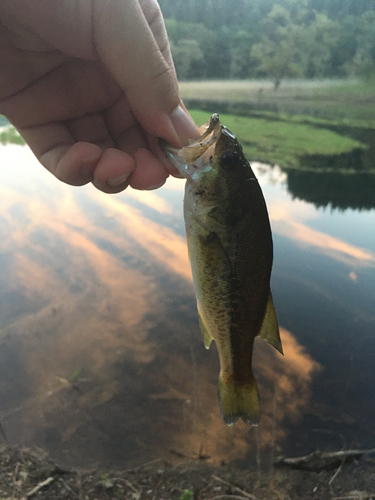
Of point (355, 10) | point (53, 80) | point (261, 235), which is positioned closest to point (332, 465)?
point (261, 235)

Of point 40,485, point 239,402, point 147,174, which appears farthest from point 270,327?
point 40,485

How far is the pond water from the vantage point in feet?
5.24

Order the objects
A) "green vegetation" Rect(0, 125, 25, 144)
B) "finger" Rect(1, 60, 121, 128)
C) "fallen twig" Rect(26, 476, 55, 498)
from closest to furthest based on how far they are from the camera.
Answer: "finger" Rect(1, 60, 121, 128) → "fallen twig" Rect(26, 476, 55, 498) → "green vegetation" Rect(0, 125, 25, 144)

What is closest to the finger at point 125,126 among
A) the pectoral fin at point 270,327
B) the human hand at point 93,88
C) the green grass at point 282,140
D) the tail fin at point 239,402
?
the human hand at point 93,88

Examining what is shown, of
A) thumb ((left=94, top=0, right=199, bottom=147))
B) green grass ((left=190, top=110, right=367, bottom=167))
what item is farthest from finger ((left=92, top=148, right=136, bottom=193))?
green grass ((left=190, top=110, right=367, bottom=167))

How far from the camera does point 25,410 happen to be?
1.66 metres

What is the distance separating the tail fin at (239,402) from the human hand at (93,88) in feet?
2.05

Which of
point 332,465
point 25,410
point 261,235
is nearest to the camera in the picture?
point 261,235

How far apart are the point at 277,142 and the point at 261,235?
130 inches

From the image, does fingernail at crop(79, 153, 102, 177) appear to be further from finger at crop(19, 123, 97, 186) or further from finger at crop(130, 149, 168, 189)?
finger at crop(130, 149, 168, 189)

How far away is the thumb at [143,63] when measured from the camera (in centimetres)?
79

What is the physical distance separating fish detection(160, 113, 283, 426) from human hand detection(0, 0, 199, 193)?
0.57 feet

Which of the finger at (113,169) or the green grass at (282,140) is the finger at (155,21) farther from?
the green grass at (282,140)

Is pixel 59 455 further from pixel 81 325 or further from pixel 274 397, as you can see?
pixel 274 397
